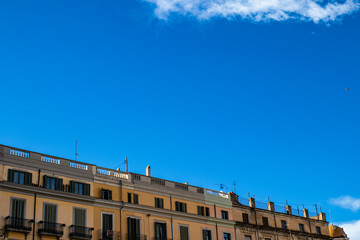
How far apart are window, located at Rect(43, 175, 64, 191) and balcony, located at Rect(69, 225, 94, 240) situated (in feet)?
14.3

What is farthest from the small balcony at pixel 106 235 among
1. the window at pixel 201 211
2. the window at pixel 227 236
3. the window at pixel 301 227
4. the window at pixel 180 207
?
the window at pixel 301 227

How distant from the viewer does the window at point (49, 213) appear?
2309 inches

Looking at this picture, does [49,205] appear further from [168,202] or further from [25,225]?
[168,202]

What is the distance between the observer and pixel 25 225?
56438mm

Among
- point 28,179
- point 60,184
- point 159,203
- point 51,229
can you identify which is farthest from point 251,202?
point 28,179

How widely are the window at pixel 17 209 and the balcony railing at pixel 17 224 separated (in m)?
0.46

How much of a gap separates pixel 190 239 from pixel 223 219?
6.67 metres

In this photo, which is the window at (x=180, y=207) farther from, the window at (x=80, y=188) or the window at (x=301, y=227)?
the window at (x=301, y=227)

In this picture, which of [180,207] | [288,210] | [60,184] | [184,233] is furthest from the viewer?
[288,210]

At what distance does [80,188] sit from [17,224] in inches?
354

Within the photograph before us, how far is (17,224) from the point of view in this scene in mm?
55812

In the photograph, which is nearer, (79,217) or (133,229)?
(79,217)

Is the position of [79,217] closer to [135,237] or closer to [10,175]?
[135,237]

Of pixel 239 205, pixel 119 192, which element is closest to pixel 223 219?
pixel 239 205
